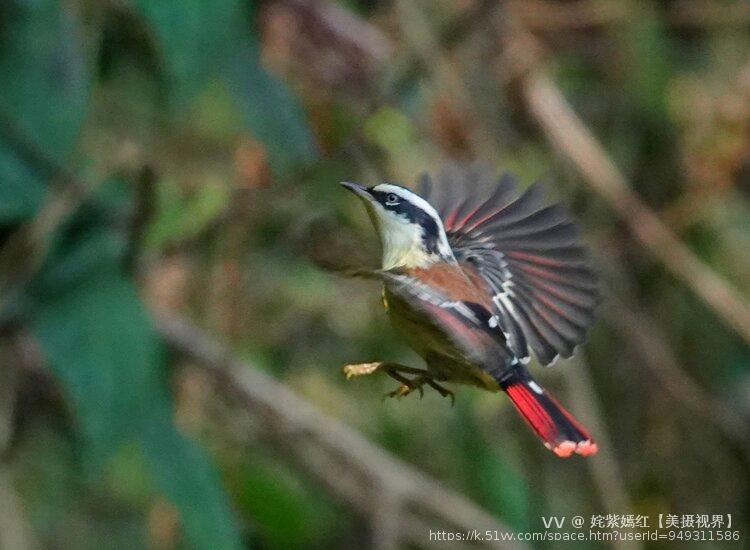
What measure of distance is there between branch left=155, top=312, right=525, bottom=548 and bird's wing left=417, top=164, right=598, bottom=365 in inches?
41.3

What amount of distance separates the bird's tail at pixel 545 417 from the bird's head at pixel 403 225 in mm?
146

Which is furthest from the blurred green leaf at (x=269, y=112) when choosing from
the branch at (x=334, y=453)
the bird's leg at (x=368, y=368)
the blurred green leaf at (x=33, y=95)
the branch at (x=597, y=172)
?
the branch at (x=597, y=172)

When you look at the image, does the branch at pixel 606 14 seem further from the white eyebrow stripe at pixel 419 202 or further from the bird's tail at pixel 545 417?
the bird's tail at pixel 545 417

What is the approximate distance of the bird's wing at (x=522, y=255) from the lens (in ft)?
4.40

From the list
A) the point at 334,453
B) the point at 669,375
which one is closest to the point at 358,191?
the point at 334,453

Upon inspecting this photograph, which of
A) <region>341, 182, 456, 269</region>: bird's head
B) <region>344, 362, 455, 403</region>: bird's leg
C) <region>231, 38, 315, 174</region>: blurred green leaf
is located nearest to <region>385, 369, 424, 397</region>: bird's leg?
<region>344, 362, 455, 403</region>: bird's leg

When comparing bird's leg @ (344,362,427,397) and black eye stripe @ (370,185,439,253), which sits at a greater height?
black eye stripe @ (370,185,439,253)

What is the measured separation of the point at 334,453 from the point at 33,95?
39.8 inches

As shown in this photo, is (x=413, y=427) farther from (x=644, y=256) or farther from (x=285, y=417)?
(x=644, y=256)

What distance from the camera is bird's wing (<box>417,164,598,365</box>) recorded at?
134cm

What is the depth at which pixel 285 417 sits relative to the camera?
2588mm

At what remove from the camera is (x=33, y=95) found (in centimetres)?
209

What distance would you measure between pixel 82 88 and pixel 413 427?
1377mm

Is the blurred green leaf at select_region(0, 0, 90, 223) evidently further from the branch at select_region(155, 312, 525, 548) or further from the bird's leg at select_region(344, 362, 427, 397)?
the bird's leg at select_region(344, 362, 427, 397)
